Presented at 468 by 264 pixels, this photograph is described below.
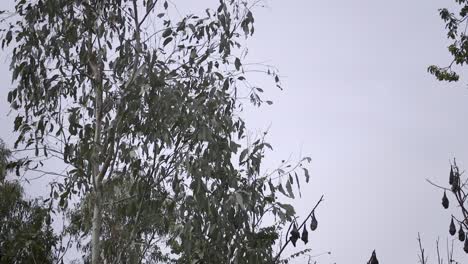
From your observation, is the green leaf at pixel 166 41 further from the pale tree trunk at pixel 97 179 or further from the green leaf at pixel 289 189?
the green leaf at pixel 289 189

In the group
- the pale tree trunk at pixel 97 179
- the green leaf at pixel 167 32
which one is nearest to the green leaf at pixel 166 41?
the green leaf at pixel 167 32

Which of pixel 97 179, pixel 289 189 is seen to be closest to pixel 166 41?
pixel 97 179

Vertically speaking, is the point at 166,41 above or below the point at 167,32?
below

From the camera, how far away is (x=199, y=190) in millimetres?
4453

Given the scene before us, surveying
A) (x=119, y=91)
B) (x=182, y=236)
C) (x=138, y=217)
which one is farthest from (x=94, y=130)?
(x=182, y=236)

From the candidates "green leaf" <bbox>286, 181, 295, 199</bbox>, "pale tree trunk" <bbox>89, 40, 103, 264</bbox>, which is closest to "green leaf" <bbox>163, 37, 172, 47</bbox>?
"pale tree trunk" <bbox>89, 40, 103, 264</bbox>

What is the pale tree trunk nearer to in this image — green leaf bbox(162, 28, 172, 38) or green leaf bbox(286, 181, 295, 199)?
green leaf bbox(162, 28, 172, 38)

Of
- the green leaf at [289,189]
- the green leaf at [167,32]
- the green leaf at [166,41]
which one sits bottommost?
the green leaf at [289,189]

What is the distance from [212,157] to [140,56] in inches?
69.2

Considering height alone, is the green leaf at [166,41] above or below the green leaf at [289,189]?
above

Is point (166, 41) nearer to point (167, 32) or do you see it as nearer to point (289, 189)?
point (167, 32)

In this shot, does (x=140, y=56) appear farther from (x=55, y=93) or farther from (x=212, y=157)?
(x=212, y=157)

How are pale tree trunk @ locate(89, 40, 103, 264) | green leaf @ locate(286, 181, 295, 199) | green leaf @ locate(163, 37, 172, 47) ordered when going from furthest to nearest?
green leaf @ locate(163, 37, 172, 47) < pale tree trunk @ locate(89, 40, 103, 264) < green leaf @ locate(286, 181, 295, 199)

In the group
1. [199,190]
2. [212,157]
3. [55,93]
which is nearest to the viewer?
[199,190]
